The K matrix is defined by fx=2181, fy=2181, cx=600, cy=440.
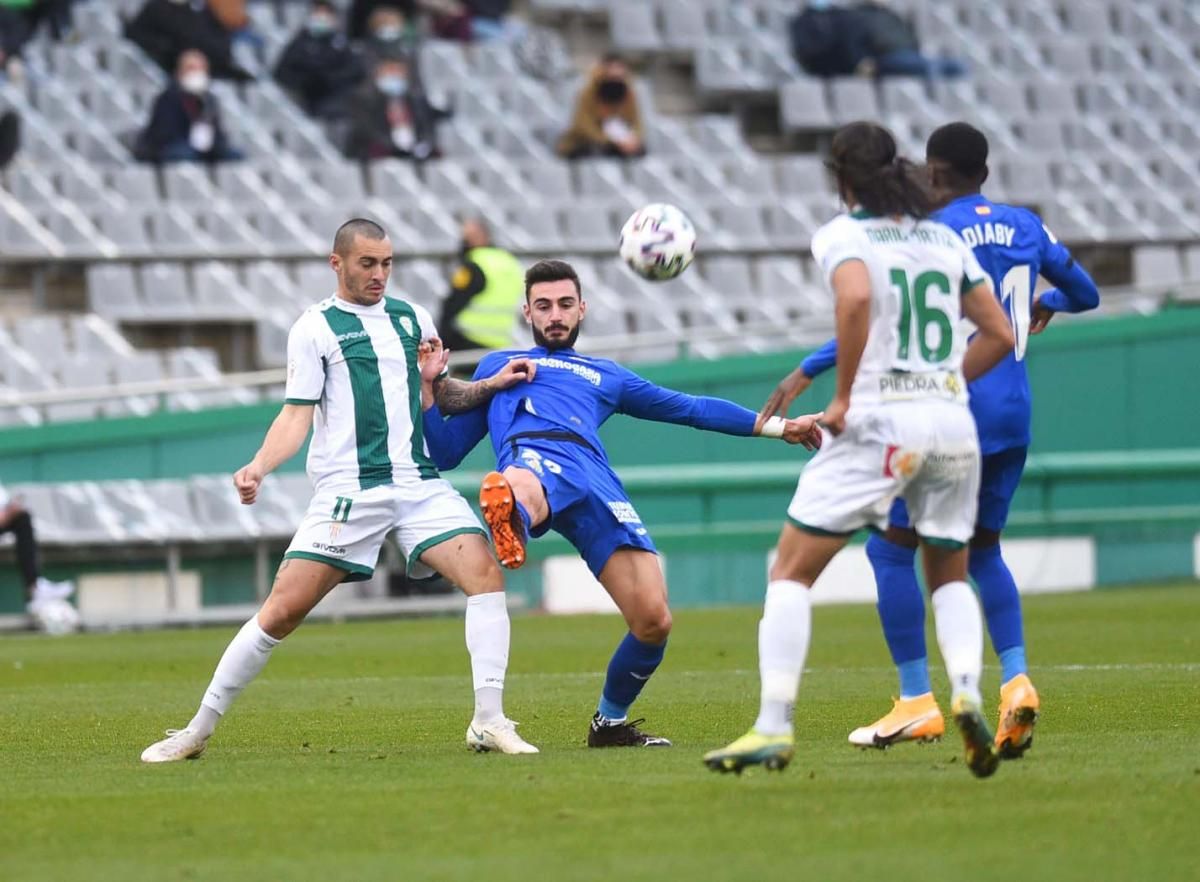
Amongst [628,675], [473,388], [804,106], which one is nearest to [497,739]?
[628,675]

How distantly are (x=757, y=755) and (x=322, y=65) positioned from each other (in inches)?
657

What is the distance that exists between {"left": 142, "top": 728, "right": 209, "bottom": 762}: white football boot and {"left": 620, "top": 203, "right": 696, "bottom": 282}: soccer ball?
228cm

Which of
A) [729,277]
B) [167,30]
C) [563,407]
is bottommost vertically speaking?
[563,407]

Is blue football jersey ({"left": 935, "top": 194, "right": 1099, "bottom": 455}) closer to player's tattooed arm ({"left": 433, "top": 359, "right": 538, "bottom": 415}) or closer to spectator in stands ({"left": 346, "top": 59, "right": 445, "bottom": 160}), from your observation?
player's tattooed arm ({"left": 433, "top": 359, "right": 538, "bottom": 415})

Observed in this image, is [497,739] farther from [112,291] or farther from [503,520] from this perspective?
[112,291]

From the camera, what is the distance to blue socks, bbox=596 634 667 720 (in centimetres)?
760

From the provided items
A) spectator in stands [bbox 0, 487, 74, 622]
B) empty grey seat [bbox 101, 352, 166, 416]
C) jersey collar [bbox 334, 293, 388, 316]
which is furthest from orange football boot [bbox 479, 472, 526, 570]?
empty grey seat [bbox 101, 352, 166, 416]

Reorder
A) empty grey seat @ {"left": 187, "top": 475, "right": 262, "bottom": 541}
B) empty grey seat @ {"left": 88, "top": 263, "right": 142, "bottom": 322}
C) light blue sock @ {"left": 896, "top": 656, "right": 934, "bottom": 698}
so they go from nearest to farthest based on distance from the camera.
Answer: light blue sock @ {"left": 896, "top": 656, "right": 934, "bottom": 698} < empty grey seat @ {"left": 187, "top": 475, "right": 262, "bottom": 541} < empty grey seat @ {"left": 88, "top": 263, "right": 142, "bottom": 322}

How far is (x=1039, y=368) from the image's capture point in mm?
20516

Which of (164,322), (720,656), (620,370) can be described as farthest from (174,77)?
(620,370)

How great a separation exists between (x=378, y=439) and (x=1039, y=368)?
1404cm

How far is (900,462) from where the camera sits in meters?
5.99

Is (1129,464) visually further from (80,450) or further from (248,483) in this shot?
(248,483)

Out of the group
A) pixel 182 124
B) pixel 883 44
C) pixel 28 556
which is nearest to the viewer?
pixel 28 556
